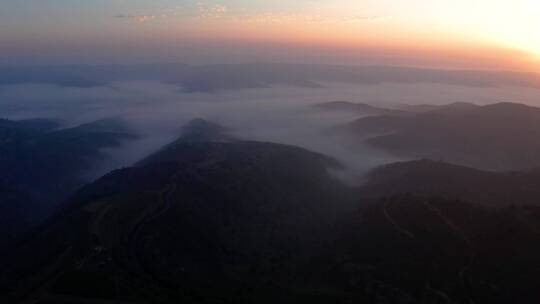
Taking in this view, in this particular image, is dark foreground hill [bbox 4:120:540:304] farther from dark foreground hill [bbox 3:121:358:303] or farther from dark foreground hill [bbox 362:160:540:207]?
dark foreground hill [bbox 362:160:540:207]

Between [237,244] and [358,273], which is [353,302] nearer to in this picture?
[358,273]

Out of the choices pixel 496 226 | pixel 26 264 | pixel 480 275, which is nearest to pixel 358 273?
pixel 480 275

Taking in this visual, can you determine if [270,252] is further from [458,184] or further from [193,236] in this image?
[458,184]

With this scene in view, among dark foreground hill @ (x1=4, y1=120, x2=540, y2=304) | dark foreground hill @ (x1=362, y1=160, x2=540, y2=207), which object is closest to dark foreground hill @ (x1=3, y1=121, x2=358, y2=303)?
dark foreground hill @ (x1=4, y1=120, x2=540, y2=304)

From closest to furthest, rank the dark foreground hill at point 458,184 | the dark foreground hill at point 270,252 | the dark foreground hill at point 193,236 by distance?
the dark foreground hill at point 270,252 < the dark foreground hill at point 193,236 < the dark foreground hill at point 458,184

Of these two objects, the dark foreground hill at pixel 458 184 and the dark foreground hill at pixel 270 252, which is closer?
the dark foreground hill at pixel 270 252

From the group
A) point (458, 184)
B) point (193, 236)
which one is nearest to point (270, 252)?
point (193, 236)

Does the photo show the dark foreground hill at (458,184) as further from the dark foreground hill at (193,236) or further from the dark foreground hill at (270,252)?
the dark foreground hill at (193,236)

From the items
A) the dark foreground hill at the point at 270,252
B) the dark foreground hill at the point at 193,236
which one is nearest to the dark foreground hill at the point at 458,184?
the dark foreground hill at the point at 270,252
